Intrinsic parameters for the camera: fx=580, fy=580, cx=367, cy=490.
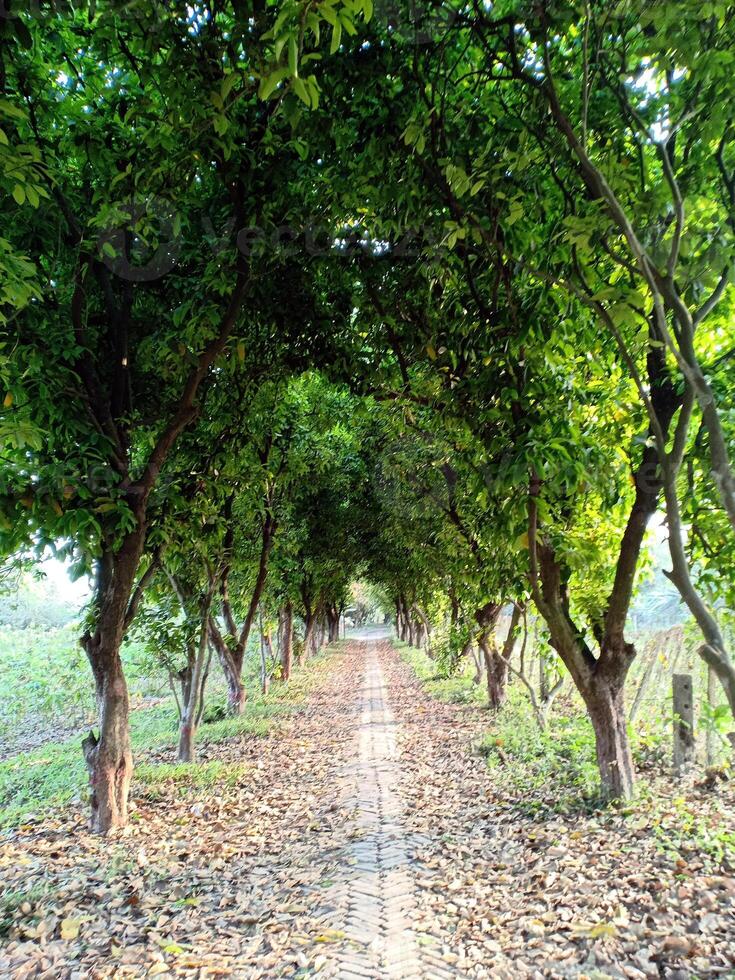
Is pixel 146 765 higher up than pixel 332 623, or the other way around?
pixel 332 623

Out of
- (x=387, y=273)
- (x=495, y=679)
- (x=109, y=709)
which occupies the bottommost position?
(x=495, y=679)

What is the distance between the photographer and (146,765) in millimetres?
8844

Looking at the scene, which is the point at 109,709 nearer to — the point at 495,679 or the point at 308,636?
the point at 495,679

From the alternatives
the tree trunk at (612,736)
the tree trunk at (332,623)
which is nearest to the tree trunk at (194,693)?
the tree trunk at (612,736)

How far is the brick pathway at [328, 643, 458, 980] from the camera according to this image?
3527 mm

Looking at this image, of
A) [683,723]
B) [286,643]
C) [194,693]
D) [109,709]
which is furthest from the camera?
[286,643]

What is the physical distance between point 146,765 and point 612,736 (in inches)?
270

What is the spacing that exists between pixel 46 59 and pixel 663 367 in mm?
4933

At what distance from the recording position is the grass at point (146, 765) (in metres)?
7.46

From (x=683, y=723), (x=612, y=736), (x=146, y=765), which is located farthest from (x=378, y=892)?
(x=146, y=765)

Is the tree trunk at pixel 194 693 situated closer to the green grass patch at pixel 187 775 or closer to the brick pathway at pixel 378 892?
the green grass patch at pixel 187 775

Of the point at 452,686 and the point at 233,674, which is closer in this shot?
the point at 233,674

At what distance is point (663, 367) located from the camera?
462 centimetres

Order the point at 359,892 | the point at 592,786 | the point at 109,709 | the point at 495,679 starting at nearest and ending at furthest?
the point at 359,892, the point at 109,709, the point at 592,786, the point at 495,679
